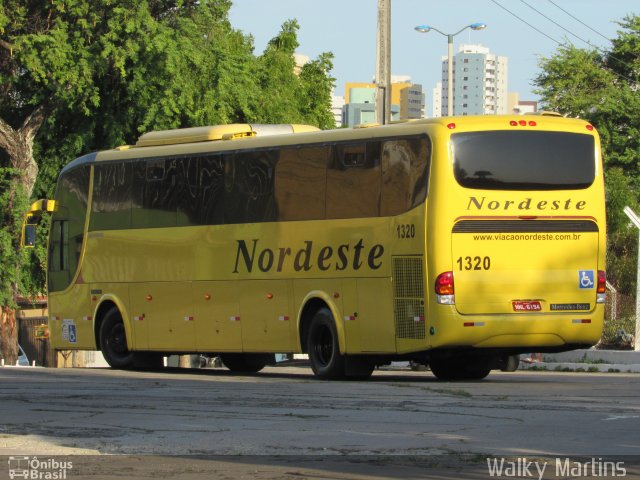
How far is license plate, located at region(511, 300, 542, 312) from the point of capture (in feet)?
64.3

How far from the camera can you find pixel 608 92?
238 ft

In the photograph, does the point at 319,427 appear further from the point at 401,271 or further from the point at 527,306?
the point at 527,306

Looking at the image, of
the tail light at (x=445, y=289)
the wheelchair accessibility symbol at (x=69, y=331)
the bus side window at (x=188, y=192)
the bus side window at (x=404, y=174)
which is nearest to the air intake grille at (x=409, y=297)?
the tail light at (x=445, y=289)

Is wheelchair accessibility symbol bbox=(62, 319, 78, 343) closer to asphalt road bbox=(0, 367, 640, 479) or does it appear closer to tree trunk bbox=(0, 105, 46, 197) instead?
asphalt road bbox=(0, 367, 640, 479)

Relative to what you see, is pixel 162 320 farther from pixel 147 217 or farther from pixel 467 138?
pixel 467 138

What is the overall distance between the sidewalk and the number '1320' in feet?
25.7

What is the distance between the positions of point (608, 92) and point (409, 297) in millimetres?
54996

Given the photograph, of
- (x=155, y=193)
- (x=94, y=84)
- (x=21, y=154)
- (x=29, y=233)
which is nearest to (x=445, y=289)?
(x=155, y=193)

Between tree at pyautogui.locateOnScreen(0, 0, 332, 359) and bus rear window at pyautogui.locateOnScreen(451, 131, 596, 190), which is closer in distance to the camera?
bus rear window at pyautogui.locateOnScreen(451, 131, 596, 190)

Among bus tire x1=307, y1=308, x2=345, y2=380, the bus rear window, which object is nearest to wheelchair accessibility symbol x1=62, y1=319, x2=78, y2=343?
bus tire x1=307, y1=308, x2=345, y2=380

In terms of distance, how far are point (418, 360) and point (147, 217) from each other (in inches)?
226

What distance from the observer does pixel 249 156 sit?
22.3 meters

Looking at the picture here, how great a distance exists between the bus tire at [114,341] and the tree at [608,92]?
1668 inches

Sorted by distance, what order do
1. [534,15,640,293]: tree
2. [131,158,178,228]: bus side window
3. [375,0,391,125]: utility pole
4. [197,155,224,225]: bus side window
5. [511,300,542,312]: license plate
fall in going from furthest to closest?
[534,15,640,293]: tree < [375,0,391,125]: utility pole < [131,158,178,228]: bus side window < [197,155,224,225]: bus side window < [511,300,542,312]: license plate
